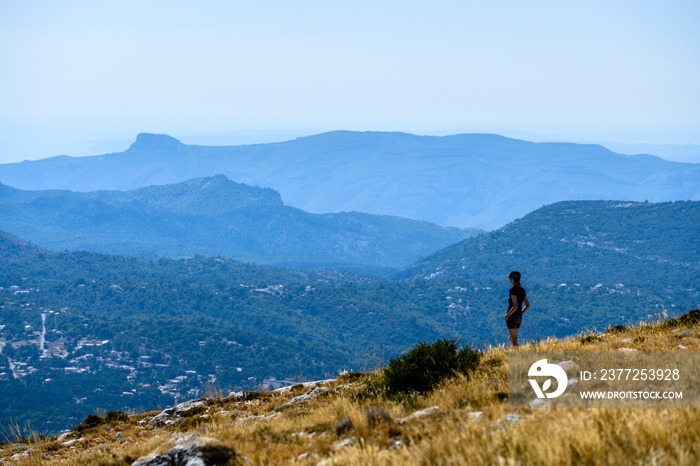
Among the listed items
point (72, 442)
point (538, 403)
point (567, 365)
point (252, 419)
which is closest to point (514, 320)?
point (567, 365)

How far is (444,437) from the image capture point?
8.19 meters

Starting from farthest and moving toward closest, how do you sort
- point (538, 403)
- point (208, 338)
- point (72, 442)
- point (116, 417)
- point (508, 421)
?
point (208, 338) → point (116, 417) → point (72, 442) → point (538, 403) → point (508, 421)

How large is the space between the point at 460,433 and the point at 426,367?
5.48 metres

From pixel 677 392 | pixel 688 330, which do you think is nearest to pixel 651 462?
pixel 677 392

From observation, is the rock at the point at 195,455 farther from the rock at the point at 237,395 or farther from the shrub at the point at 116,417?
the shrub at the point at 116,417

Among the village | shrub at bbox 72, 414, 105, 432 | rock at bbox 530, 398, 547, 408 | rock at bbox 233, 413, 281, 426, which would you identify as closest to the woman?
rock at bbox 530, 398, 547, 408

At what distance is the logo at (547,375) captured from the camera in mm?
10273

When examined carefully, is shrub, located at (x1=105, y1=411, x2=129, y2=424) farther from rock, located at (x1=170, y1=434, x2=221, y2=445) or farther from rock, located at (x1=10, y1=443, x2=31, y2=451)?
rock, located at (x1=170, y1=434, x2=221, y2=445)

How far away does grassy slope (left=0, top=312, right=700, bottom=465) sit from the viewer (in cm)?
704

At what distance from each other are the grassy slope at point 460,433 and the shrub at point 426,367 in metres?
0.41

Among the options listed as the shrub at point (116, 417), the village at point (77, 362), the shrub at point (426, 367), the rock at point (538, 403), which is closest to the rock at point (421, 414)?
the rock at point (538, 403)

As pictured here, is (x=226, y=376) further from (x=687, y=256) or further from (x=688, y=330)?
(x=687, y=256)

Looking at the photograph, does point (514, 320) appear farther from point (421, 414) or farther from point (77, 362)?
point (77, 362)

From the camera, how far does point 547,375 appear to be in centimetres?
1117
